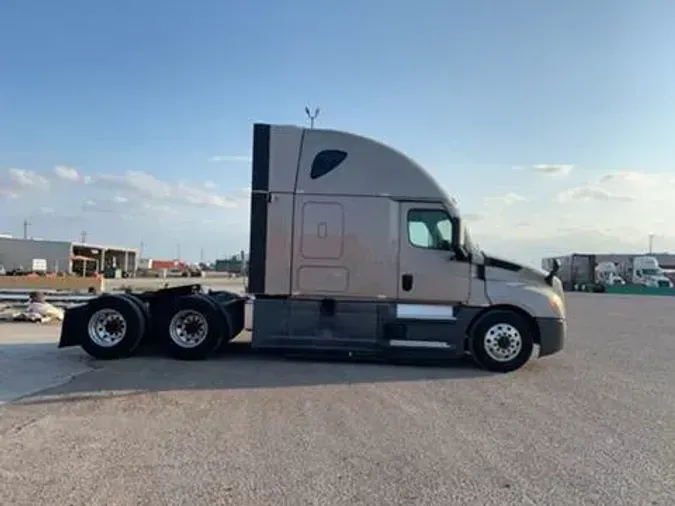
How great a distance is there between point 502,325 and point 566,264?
63352mm

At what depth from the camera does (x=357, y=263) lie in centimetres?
1134

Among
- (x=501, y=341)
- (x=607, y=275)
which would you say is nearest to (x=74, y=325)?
(x=501, y=341)

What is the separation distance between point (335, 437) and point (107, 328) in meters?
6.52

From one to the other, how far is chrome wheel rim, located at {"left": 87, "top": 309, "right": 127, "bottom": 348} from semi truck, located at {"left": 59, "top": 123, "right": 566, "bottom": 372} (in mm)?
95

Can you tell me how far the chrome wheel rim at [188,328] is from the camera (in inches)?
453

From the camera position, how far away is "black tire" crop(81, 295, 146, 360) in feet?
37.6

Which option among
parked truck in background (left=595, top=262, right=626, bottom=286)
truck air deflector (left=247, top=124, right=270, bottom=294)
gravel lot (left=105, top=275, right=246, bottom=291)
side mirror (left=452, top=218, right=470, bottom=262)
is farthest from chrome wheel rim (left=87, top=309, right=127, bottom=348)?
parked truck in background (left=595, top=262, right=626, bottom=286)

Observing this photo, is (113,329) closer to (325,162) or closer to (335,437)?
(325,162)

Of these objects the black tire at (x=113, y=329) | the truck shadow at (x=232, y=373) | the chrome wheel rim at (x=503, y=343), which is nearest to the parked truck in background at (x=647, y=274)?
the chrome wheel rim at (x=503, y=343)

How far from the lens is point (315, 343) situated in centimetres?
1132

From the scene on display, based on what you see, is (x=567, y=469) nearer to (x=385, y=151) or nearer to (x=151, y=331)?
(x=385, y=151)

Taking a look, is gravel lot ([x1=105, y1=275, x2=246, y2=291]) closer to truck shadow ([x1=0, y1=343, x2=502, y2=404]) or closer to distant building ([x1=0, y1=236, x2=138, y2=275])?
truck shadow ([x1=0, y1=343, x2=502, y2=404])

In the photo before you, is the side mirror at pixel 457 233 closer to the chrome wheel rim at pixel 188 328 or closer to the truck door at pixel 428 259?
the truck door at pixel 428 259

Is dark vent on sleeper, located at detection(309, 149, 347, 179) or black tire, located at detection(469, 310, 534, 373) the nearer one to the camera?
black tire, located at detection(469, 310, 534, 373)
